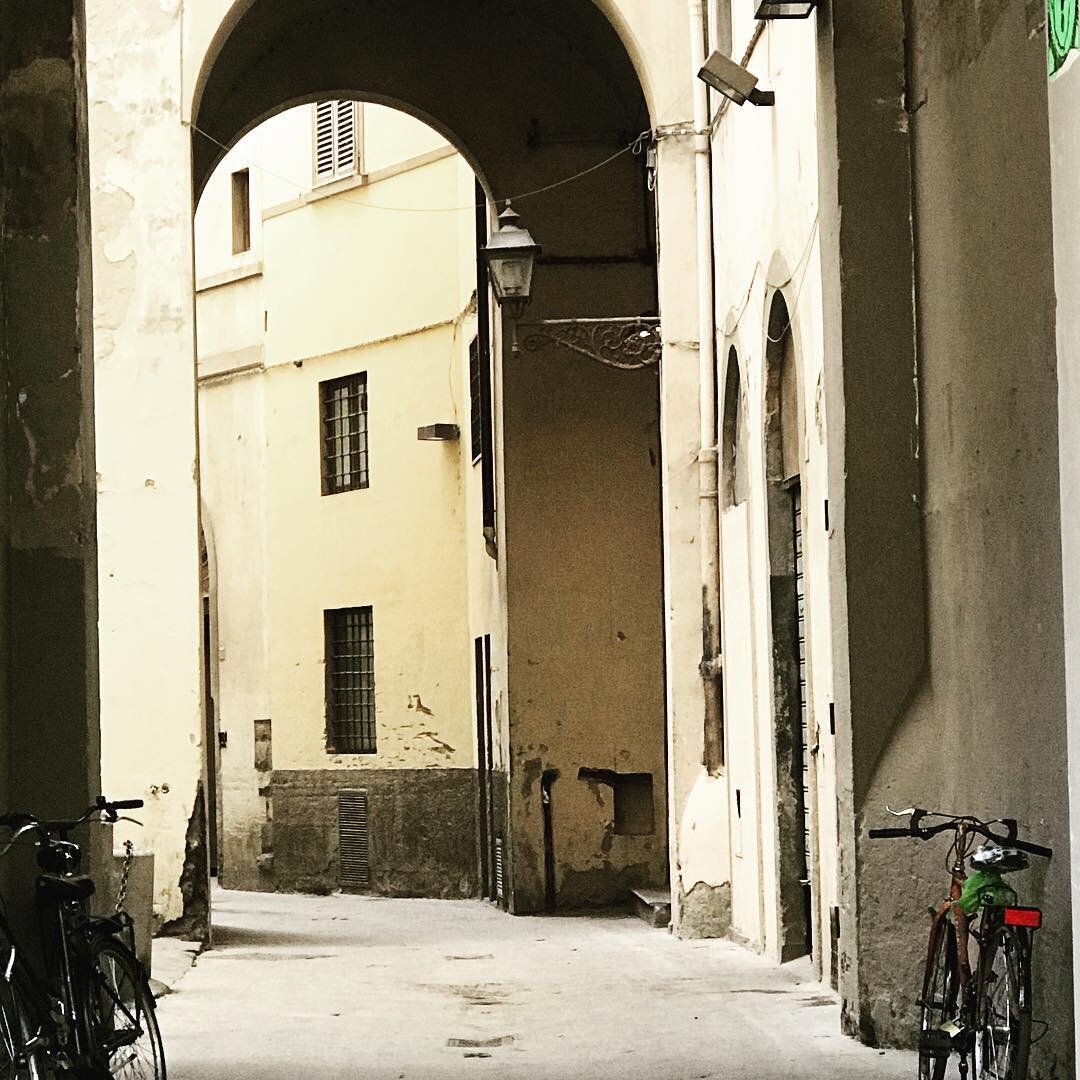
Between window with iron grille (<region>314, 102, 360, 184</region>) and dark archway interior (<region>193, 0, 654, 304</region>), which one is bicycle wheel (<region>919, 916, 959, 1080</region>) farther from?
window with iron grille (<region>314, 102, 360, 184</region>)

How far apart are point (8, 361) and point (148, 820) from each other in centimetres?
631

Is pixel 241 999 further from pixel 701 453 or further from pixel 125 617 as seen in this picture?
pixel 701 453

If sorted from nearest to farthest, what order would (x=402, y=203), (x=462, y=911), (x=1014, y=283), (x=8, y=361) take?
(x=1014, y=283) → (x=8, y=361) → (x=462, y=911) → (x=402, y=203)

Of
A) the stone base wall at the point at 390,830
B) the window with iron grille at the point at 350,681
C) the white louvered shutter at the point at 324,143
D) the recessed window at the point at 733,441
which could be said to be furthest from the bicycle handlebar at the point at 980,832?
the white louvered shutter at the point at 324,143

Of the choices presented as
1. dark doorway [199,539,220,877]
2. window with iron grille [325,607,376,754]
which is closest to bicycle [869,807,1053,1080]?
window with iron grille [325,607,376,754]

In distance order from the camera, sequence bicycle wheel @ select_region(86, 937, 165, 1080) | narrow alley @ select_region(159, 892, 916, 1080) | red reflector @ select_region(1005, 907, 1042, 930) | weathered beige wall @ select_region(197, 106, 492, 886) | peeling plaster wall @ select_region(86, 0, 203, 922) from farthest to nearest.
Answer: weathered beige wall @ select_region(197, 106, 492, 886), peeling plaster wall @ select_region(86, 0, 203, 922), narrow alley @ select_region(159, 892, 916, 1080), bicycle wheel @ select_region(86, 937, 165, 1080), red reflector @ select_region(1005, 907, 1042, 930)

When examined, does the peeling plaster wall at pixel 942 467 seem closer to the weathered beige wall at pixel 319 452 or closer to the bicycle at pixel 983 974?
the bicycle at pixel 983 974

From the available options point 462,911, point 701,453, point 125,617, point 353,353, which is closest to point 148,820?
point 125,617

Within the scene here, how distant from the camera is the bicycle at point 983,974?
21.7 ft

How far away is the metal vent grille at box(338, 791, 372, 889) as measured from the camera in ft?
80.2

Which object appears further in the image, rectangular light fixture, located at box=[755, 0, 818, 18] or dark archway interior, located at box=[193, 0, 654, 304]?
dark archway interior, located at box=[193, 0, 654, 304]

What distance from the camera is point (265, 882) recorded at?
25.3 metres

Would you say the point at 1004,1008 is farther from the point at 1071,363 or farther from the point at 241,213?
the point at 241,213

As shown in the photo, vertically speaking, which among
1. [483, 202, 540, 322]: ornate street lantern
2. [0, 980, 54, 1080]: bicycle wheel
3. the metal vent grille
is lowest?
the metal vent grille
